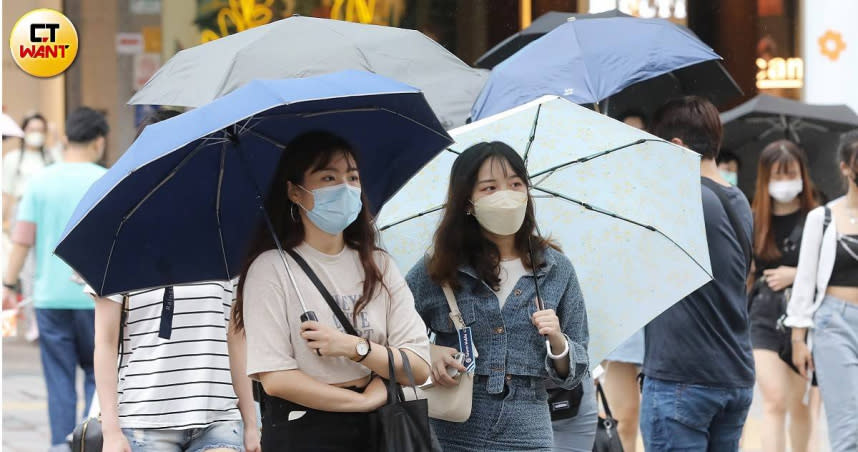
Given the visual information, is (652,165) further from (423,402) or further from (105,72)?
(105,72)

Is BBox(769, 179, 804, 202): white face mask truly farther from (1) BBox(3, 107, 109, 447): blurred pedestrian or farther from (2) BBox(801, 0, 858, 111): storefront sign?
(2) BBox(801, 0, 858, 111): storefront sign

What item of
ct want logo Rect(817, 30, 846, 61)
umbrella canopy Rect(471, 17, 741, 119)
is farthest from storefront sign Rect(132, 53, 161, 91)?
umbrella canopy Rect(471, 17, 741, 119)

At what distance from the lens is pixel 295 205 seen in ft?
12.7

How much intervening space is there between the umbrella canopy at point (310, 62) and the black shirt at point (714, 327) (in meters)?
1.24

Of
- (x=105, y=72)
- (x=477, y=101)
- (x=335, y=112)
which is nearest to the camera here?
(x=335, y=112)

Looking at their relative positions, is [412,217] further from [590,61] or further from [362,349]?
→ [590,61]

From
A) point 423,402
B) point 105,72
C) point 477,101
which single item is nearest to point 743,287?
point 477,101

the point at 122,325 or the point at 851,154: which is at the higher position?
the point at 851,154

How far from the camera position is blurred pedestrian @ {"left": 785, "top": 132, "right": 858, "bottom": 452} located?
261 inches

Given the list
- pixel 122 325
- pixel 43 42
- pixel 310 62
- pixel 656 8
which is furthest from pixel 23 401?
pixel 122 325

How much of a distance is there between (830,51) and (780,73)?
527 mm

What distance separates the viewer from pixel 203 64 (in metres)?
5.43

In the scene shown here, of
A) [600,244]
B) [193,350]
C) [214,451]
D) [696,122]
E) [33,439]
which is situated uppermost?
[696,122]

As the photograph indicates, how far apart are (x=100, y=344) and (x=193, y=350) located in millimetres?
304
